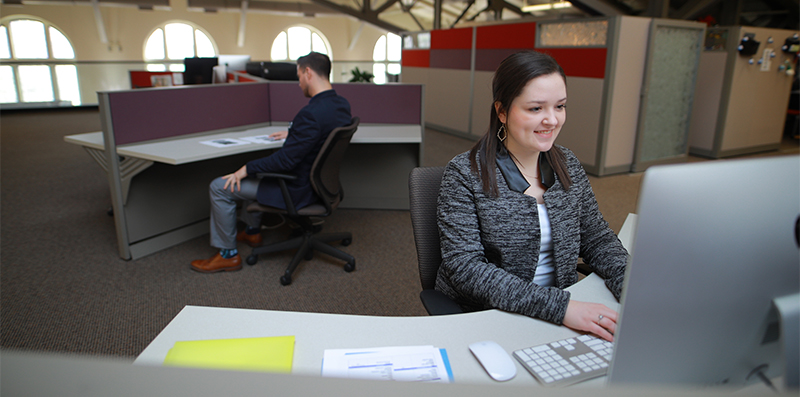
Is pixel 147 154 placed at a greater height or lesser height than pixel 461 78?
lesser

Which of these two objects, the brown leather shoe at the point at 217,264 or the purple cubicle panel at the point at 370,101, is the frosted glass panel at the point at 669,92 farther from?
the brown leather shoe at the point at 217,264

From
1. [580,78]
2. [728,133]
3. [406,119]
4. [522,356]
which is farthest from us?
[728,133]

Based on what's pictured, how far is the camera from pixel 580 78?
181 inches

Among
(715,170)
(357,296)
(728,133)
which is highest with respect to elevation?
Answer: (715,170)

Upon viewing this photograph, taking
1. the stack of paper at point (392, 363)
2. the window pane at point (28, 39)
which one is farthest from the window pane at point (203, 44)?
the stack of paper at point (392, 363)

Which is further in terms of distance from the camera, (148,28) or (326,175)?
(148,28)

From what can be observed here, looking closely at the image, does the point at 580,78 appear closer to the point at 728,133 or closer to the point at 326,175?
the point at 728,133

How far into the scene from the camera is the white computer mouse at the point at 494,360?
0.81 metres

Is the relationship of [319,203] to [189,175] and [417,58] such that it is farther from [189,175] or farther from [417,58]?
[417,58]

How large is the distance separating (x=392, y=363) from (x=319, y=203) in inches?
70.2

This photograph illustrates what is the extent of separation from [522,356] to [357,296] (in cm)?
162

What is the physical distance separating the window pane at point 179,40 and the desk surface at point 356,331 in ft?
41.1

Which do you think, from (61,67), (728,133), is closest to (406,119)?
(728,133)

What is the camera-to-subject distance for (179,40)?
11.8 m
